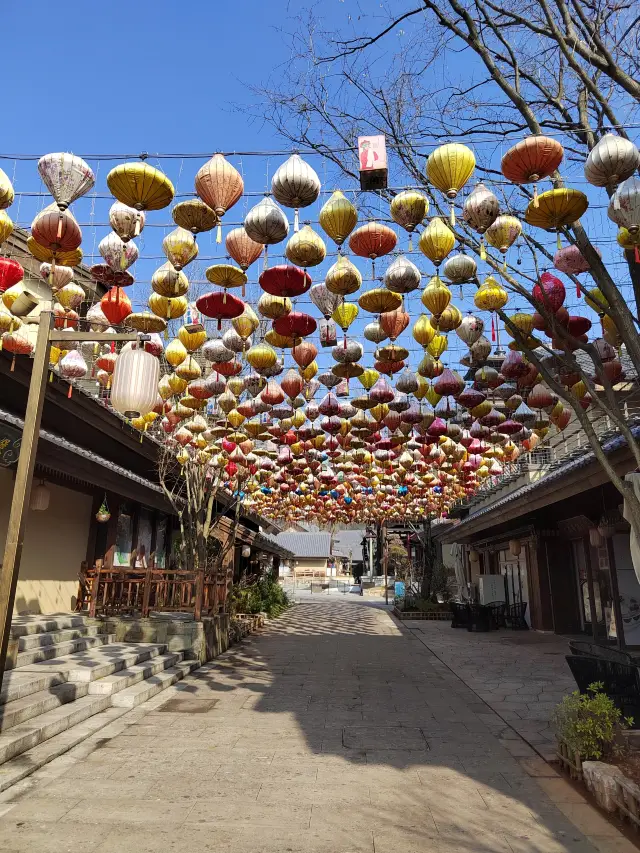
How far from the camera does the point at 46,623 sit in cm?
1000

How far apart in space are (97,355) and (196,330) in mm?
1972

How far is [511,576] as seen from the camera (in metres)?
22.2

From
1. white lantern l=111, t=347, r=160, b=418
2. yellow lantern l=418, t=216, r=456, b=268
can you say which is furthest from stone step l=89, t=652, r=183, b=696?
yellow lantern l=418, t=216, r=456, b=268

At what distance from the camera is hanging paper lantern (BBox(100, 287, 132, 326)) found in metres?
6.80

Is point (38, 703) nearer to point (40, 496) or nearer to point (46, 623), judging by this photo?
point (46, 623)

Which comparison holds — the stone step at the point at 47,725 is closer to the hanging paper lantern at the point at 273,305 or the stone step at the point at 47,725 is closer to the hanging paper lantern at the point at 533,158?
the hanging paper lantern at the point at 273,305

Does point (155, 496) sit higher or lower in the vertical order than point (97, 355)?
lower

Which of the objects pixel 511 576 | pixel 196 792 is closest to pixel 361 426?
pixel 196 792

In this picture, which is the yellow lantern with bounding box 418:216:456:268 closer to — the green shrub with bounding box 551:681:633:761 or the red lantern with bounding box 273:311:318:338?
the red lantern with bounding box 273:311:318:338

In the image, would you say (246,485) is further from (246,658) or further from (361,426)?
(361,426)

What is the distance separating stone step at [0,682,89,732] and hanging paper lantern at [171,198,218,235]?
5.25 metres

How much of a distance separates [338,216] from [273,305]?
1621 millimetres

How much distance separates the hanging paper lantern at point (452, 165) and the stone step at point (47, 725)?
6566 millimetres

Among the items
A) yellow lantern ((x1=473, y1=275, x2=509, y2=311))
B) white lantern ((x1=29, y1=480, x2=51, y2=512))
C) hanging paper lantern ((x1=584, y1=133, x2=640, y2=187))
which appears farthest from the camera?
white lantern ((x1=29, y1=480, x2=51, y2=512))
